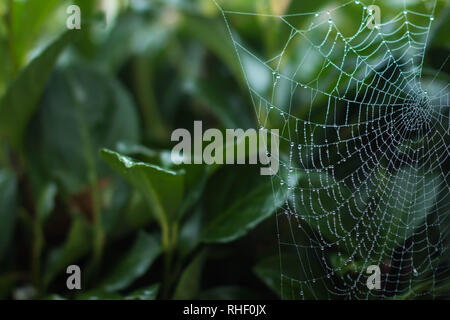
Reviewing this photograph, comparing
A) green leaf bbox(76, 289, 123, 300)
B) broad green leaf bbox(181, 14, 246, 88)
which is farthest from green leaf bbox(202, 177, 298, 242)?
broad green leaf bbox(181, 14, 246, 88)

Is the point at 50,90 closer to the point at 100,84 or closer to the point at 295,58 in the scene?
the point at 100,84

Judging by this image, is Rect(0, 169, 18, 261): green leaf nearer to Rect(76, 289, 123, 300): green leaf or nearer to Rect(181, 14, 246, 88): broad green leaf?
Rect(76, 289, 123, 300): green leaf

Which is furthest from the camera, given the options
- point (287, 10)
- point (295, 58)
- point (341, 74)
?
point (295, 58)

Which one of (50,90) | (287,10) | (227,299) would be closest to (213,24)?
(287,10)

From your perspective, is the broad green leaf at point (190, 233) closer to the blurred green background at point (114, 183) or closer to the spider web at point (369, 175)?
the blurred green background at point (114, 183)

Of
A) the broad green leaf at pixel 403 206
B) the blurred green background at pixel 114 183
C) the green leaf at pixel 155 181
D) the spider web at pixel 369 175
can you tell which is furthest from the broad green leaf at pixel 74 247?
the broad green leaf at pixel 403 206

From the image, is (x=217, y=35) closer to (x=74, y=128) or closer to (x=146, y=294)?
(x=74, y=128)
